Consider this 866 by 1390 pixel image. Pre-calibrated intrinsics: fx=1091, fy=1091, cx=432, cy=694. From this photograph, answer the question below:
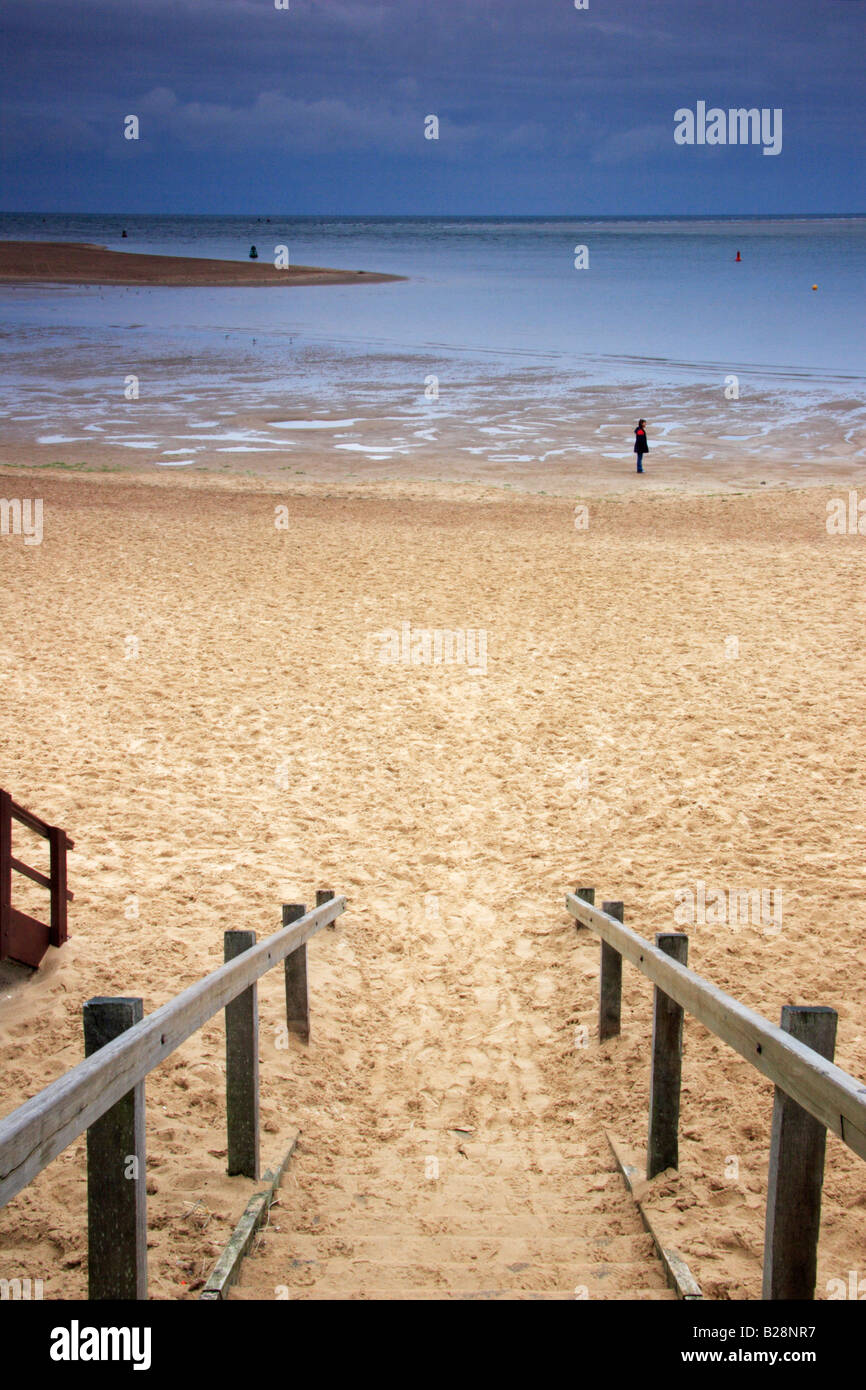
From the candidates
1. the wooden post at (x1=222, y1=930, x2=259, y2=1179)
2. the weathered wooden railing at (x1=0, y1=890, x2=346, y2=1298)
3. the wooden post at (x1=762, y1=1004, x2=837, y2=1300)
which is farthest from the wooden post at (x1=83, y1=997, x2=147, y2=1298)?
the wooden post at (x1=762, y1=1004, x2=837, y2=1300)

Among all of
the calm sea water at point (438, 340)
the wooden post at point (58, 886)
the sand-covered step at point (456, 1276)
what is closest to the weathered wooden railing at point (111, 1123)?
the sand-covered step at point (456, 1276)

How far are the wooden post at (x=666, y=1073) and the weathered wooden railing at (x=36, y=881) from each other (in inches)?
127

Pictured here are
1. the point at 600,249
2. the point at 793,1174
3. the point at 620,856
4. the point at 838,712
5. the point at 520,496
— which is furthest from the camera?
the point at 600,249

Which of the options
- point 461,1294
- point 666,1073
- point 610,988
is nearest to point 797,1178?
point 461,1294

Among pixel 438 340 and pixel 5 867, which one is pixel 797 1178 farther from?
pixel 438 340

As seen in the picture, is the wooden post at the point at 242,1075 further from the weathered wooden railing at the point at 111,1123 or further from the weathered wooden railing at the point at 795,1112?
the weathered wooden railing at the point at 795,1112

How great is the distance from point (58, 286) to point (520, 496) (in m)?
60.3

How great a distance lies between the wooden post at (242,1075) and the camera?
3967 mm

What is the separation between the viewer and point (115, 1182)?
8.64ft

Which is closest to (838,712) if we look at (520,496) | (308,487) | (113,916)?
(113,916)

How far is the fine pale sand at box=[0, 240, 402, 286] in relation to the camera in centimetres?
7650

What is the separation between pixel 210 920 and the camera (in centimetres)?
690

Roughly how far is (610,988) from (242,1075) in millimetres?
2255

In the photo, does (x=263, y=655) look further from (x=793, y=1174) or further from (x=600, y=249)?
(x=600, y=249)
